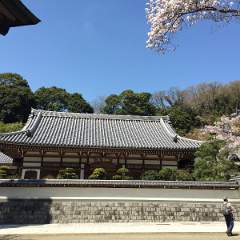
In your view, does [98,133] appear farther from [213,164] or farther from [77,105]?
[77,105]

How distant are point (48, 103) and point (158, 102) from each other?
66.6ft

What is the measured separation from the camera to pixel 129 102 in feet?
210

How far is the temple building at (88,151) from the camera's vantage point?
80.6 feet

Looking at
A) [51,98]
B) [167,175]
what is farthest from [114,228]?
[51,98]

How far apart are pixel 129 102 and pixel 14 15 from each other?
57.3 m

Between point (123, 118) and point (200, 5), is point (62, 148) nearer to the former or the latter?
point (123, 118)

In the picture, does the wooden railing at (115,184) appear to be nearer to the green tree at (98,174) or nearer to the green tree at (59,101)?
the green tree at (98,174)

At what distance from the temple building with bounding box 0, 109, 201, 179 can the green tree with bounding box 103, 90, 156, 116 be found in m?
34.5

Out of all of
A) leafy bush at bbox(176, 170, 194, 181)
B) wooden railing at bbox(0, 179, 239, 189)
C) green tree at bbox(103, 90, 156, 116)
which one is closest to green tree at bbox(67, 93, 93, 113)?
green tree at bbox(103, 90, 156, 116)

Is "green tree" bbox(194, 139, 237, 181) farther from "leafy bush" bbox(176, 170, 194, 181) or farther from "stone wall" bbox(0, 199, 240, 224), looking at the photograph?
"stone wall" bbox(0, 199, 240, 224)

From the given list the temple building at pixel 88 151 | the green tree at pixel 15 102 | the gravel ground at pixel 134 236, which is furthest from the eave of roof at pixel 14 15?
the green tree at pixel 15 102

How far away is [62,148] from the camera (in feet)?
80.4

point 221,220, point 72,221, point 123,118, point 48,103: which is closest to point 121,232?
point 72,221

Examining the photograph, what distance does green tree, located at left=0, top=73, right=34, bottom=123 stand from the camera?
6344 centimetres
